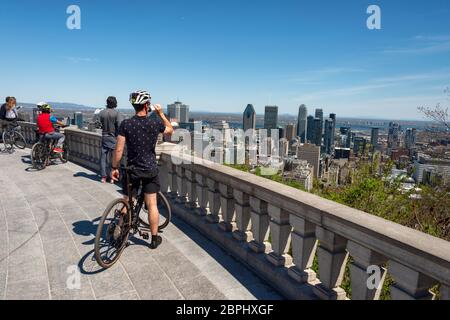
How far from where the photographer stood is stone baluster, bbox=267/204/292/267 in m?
3.97

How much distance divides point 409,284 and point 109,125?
7765mm

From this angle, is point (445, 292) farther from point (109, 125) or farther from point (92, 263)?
point (109, 125)

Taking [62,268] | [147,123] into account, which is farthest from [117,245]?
[147,123]

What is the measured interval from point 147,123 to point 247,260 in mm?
2308

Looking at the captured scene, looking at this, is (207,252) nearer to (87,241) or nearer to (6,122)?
(87,241)

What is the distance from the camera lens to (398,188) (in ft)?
29.4

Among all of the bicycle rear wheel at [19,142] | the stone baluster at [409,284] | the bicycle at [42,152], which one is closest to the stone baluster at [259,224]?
the stone baluster at [409,284]

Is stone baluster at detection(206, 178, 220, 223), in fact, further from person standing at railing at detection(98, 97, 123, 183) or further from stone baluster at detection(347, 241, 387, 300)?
person standing at railing at detection(98, 97, 123, 183)

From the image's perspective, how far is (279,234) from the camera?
13.1ft

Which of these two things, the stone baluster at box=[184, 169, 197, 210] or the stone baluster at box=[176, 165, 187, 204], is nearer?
the stone baluster at box=[184, 169, 197, 210]

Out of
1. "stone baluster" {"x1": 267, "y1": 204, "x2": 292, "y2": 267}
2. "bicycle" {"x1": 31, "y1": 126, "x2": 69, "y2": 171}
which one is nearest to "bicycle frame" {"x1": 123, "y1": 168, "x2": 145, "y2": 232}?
"stone baluster" {"x1": 267, "y1": 204, "x2": 292, "y2": 267}

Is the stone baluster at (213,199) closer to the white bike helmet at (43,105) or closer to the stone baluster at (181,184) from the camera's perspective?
the stone baluster at (181,184)

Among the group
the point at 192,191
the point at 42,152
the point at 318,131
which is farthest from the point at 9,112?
the point at 318,131

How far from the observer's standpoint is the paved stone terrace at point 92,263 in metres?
3.87
